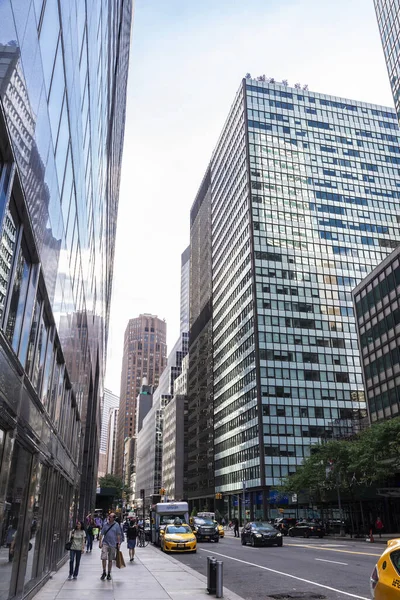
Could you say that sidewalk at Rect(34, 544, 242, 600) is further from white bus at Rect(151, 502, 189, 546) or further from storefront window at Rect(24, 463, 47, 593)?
white bus at Rect(151, 502, 189, 546)

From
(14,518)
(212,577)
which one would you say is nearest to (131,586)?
(212,577)

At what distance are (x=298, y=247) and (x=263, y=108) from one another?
32840mm

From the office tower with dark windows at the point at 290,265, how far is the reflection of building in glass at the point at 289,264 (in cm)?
22

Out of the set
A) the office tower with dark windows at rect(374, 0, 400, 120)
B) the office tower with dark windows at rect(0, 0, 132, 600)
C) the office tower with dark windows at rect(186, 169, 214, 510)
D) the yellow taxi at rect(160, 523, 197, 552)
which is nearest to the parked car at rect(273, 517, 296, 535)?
the yellow taxi at rect(160, 523, 197, 552)

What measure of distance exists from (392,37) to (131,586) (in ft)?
291

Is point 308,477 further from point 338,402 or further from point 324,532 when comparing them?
point 338,402

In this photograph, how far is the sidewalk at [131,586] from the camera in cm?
1205

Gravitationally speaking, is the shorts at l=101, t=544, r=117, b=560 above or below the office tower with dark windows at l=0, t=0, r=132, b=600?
below

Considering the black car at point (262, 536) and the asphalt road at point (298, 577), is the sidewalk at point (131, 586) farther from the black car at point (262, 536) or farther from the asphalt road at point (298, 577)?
the black car at point (262, 536)

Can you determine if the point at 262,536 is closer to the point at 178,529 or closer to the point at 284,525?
the point at 178,529

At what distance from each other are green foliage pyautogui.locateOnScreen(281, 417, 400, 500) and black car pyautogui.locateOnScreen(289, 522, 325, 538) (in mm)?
4431

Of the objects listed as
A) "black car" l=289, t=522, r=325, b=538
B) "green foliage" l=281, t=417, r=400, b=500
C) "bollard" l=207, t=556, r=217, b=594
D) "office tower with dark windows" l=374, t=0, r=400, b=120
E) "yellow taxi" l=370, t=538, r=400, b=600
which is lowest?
"black car" l=289, t=522, r=325, b=538

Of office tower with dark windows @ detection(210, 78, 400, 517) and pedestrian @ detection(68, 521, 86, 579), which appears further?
office tower with dark windows @ detection(210, 78, 400, 517)

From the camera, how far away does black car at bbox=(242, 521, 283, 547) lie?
32469 millimetres
